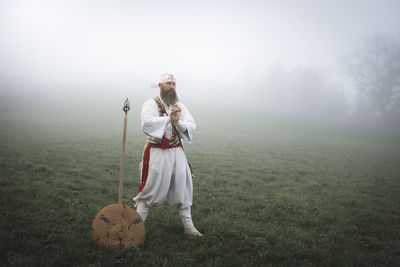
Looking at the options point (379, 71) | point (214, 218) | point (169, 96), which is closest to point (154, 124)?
point (169, 96)

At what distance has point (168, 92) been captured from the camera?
13.9 ft

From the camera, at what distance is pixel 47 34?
91.9 meters

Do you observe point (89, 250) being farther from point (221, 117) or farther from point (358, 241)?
point (221, 117)

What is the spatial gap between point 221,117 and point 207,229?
114 feet

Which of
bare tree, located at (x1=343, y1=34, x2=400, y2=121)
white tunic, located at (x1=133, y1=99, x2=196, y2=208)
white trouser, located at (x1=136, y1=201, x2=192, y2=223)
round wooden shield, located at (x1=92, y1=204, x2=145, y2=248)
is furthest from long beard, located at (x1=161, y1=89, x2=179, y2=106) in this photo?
bare tree, located at (x1=343, y1=34, x2=400, y2=121)

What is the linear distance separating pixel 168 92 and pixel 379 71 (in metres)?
47.6

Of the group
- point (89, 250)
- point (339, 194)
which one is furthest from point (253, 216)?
point (339, 194)

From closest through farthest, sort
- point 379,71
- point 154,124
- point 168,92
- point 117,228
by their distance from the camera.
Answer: point 117,228
point 154,124
point 168,92
point 379,71

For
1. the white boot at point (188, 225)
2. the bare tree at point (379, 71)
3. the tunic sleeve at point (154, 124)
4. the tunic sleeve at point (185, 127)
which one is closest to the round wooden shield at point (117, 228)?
the white boot at point (188, 225)

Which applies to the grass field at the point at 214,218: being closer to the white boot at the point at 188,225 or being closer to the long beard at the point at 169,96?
the white boot at the point at 188,225

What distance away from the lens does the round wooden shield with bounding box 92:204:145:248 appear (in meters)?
3.38

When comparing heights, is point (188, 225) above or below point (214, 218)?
above

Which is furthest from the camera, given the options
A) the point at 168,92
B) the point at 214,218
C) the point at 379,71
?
the point at 379,71

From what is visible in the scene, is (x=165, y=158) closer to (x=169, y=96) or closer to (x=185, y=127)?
(x=185, y=127)
